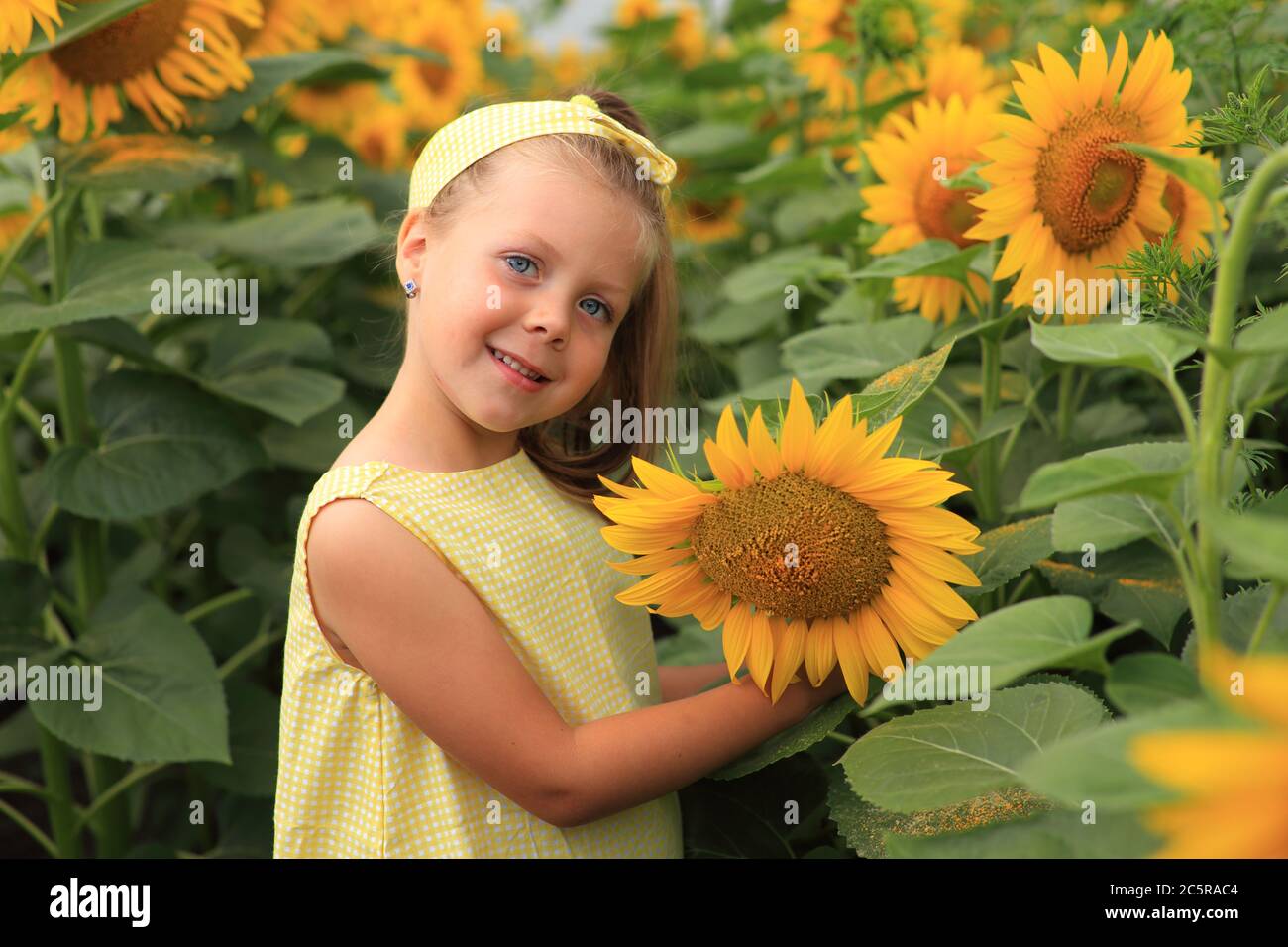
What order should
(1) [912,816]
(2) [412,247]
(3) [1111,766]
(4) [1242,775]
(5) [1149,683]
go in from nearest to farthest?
(4) [1242,775], (3) [1111,766], (5) [1149,683], (1) [912,816], (2) [412,247]

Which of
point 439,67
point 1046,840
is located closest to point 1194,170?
point 1046,840

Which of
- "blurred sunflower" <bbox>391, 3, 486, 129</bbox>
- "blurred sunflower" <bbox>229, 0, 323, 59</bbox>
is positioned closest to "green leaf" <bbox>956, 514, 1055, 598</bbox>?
"blurred sunflower" <bbox>229, 0, 323, 59</bbox>

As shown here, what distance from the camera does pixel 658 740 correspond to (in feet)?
2.81

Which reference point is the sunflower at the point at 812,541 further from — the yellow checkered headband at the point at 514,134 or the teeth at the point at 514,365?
the yellow checkered headband at the point at 514,134

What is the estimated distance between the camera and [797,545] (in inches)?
30.0

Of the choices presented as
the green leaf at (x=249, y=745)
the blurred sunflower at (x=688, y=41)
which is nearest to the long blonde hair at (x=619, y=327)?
the green leaf at (x=249, y=745)

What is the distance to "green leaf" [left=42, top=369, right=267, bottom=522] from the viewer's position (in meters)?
1.32

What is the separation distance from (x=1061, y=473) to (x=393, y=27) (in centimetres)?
221

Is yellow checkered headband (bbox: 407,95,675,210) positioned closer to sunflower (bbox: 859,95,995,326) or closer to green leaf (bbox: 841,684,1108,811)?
sunflower (bbox: 859,95,995,326)

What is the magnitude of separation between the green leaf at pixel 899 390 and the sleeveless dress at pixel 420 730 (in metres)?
0.27

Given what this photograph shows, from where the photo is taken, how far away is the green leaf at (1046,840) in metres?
0.57

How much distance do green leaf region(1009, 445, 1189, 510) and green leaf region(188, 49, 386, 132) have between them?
120 cm

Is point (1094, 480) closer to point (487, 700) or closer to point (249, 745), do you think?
point (487, 700)

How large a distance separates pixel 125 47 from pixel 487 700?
0.91 meters
